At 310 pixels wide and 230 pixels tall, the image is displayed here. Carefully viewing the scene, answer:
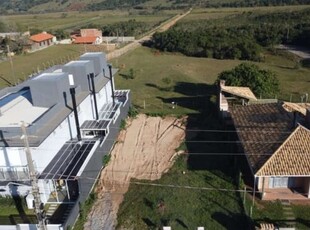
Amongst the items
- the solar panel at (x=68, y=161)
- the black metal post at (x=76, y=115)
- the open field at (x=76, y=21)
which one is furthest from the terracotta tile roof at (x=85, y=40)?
the solar panel at (x=68, y=161)

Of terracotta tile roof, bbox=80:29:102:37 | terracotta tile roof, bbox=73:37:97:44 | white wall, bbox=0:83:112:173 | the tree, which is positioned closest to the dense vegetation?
terracotta tile roof, bbox=73:37:97:44

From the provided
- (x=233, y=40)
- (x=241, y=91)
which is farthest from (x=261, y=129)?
(x=233, y=40)

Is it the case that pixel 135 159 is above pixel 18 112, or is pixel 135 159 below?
below

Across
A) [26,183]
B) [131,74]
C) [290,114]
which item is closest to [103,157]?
[26,183]

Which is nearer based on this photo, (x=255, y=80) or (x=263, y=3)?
(x=255, y=80)

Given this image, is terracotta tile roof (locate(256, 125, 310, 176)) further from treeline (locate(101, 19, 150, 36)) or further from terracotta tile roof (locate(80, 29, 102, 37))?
treeline (locate(101, 19, 150, 36))

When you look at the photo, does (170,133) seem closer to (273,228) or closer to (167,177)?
(167,177)

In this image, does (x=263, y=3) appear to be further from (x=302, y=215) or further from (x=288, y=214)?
(x=288, y=214)
